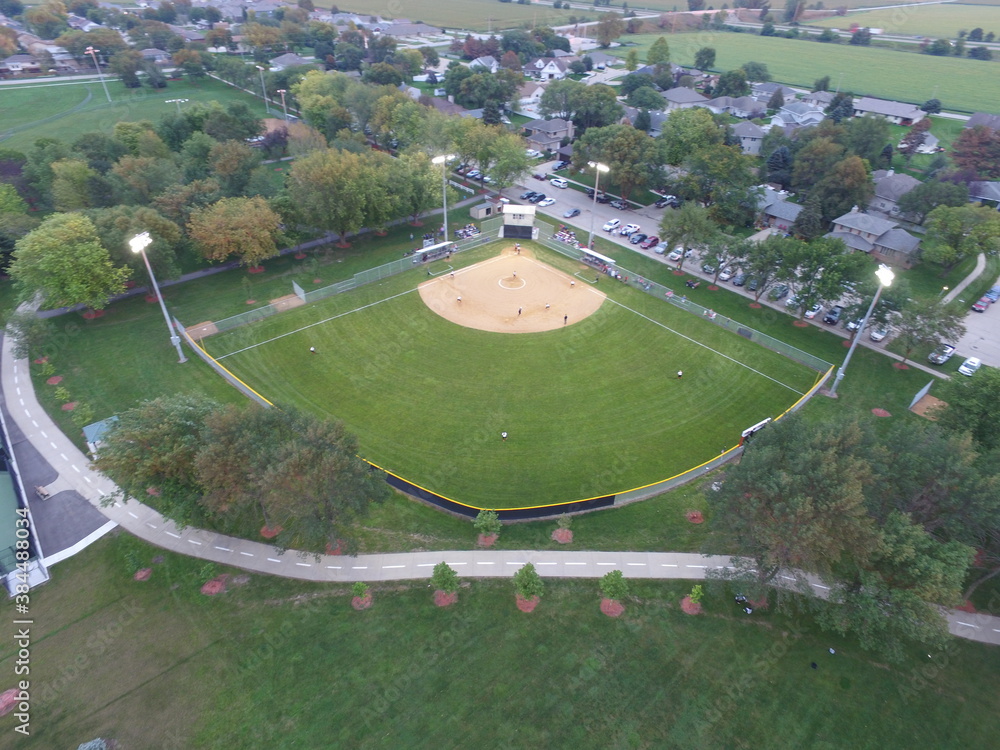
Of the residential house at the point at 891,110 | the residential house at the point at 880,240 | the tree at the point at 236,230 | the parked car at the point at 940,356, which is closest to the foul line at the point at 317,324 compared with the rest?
the tree at the point at 236,230

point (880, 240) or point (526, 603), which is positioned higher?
point (880, 240)

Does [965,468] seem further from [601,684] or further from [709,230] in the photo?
[709,230]

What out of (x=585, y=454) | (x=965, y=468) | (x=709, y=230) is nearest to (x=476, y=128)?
(x=709, y=230)

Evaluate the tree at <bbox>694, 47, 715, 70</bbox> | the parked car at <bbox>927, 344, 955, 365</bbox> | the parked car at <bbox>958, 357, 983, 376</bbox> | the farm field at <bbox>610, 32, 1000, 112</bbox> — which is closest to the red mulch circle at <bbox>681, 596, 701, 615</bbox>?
the parked car at <bbox>958, 357, 983, 376</bbox>

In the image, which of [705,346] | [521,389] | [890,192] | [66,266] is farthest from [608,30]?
[66,266]

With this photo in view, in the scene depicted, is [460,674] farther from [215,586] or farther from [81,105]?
[81,105]

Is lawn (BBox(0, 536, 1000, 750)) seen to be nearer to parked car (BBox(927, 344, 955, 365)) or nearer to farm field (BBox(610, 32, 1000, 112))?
parked car (BBox(927, 344, 955, 365))
